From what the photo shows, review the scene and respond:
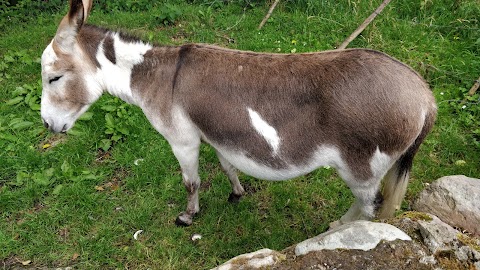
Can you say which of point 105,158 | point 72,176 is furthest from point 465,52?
point 72,176

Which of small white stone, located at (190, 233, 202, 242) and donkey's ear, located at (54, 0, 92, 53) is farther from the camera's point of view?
small white stone, located at (190, 233, 202, 242)

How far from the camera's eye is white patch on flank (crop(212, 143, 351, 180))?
232 centimetres

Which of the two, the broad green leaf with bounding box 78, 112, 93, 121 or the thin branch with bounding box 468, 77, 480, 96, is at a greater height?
the thin branch with bounding box 468, 77, 480, 96

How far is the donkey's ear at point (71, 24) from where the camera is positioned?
235cm

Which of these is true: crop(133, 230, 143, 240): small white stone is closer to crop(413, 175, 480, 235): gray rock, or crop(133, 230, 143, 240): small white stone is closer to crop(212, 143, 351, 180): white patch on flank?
crop(212, 143, 351, 180): white patch on flank

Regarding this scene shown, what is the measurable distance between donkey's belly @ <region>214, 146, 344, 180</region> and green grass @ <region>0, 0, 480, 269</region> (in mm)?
784

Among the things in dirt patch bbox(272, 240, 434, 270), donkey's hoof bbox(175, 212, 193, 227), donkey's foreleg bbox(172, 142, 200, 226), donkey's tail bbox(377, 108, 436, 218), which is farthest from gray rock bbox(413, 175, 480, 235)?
donkey's hoof bbox(175, 212, 193, 227)

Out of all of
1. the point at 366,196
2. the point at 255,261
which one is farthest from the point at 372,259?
the point at 366,196

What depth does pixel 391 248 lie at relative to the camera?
183cm

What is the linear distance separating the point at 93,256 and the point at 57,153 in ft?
4.03

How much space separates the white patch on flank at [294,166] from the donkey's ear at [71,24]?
110 centimetres

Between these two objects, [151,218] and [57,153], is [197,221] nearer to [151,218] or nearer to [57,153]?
[151,218]

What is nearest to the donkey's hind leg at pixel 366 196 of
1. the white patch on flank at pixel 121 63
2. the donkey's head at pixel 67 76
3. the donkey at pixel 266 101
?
the donkey at pixel 266 101

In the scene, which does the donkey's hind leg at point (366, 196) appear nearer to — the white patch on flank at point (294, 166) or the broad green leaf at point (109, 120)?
the white patch on flank at point (294, 166)
